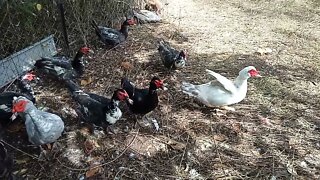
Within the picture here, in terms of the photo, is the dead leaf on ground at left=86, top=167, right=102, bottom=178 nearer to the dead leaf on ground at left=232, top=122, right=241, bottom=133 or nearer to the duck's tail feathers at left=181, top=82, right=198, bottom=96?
the duck's tail feathers at left=181, top=82, right=198, bottom=96

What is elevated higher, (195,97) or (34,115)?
(34,115)

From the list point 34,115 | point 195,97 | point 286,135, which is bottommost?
point 286,135

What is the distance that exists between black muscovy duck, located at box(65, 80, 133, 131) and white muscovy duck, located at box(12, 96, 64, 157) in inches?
12.0

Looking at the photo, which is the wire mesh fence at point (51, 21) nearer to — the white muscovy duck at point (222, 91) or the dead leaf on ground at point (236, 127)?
the white muscovy duck at point (222, 91)

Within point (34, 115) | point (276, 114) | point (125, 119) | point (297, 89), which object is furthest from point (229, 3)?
point (34, 115)

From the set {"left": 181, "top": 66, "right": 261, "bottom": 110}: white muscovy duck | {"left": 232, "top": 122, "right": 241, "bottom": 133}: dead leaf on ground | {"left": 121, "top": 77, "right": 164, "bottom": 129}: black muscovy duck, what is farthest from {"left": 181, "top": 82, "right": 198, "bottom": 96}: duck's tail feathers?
{"left": 232, "top": 122, "right": 241, "bottom": 133}: dead leaf on ground

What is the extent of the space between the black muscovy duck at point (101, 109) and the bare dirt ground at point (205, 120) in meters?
0.17

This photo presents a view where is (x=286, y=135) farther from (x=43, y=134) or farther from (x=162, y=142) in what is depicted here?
(x=43, y=134)

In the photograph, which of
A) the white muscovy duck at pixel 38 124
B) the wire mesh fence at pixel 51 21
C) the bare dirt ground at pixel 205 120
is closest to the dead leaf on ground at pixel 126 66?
the bare dirt ground at pixel 205 120

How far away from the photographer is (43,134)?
2812 millimetres

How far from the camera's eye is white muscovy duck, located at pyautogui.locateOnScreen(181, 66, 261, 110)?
11.3ft

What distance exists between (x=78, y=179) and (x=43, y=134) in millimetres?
482

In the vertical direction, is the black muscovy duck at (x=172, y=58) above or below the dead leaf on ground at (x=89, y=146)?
above

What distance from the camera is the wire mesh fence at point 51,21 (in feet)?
13.1
